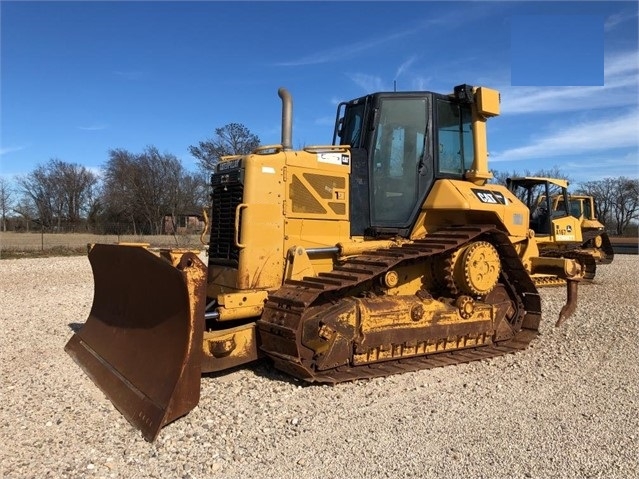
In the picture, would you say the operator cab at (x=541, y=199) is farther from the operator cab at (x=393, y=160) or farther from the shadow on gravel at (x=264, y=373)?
the shadow on gravel at (x=264, y=373)

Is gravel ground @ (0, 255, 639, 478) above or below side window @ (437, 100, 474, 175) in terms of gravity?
below

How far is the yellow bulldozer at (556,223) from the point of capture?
15.2m

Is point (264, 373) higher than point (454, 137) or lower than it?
lower

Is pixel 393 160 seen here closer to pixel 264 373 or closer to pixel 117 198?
pixel 264 373

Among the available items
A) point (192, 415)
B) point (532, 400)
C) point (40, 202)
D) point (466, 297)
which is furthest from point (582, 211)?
point (40, 202)

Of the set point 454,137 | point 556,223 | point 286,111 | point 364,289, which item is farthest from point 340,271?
point 556,223

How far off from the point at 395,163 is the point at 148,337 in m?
3.40

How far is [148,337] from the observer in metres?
5.11

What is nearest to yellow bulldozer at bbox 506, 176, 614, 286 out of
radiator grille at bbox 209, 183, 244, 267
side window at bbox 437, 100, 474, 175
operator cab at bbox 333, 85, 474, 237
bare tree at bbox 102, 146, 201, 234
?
side window at bbox 437, 100, 474, 175

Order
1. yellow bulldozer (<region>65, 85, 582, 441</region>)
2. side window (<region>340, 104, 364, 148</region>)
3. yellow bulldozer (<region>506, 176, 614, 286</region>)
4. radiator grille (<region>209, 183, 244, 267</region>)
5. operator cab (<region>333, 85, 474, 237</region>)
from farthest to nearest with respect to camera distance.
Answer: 1. yellow bulldozer (<region>506, 176, 614, 286</region>)
2. side window (<region>340, 104, 364, 148</region>)
3. operator cab (<region>333, 85, 474, 237</region>)
4. radiator grille (<region>209, 183, 244, 267</region>)
5. yellow bulldozer (<region>65, 85, 582, 441</region>)

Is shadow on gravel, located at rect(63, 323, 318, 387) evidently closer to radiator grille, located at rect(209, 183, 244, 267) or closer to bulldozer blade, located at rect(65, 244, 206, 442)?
bulldozer blade, located at rect(65, 244, 206, 442)

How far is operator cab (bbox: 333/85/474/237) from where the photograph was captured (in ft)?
21.0

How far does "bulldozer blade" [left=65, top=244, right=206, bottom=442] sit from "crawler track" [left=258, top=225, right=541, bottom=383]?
A: 2.83 ft

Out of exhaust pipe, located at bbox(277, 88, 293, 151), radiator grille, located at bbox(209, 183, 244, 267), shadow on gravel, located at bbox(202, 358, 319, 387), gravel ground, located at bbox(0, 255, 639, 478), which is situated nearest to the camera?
gravel ground, located at bbox(0, 255, 639, 478)
